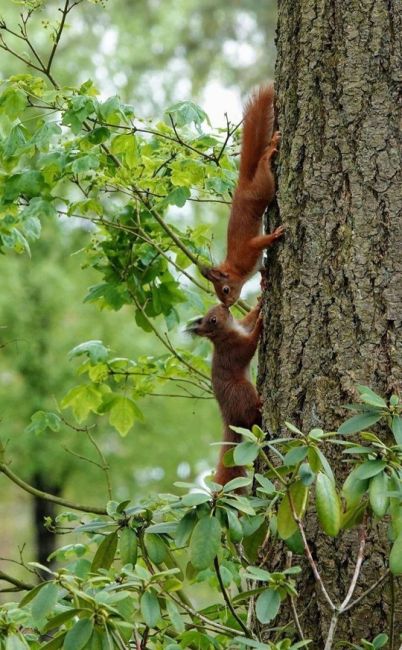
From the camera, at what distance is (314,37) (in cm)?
268

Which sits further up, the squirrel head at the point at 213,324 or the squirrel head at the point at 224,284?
the squirrel head at the point at 224,284

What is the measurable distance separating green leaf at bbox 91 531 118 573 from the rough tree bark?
47 centimetres

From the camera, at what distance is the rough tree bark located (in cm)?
244

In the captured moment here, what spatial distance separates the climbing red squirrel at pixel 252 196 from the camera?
293 centimetres

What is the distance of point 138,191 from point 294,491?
5.27ft

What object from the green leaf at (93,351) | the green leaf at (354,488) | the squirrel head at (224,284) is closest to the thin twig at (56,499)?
the green leaf at (93,351)

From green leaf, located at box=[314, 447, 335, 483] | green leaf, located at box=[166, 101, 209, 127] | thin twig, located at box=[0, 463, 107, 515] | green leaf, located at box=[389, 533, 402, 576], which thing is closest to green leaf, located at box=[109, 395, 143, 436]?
thin twig, located at box=[0, 463, 107, 515]

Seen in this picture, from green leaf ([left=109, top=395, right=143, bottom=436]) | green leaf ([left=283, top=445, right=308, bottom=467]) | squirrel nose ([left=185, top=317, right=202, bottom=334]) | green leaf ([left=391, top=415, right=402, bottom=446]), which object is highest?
squirrel nose ([left=185, top=317, right=202, bottom=334])

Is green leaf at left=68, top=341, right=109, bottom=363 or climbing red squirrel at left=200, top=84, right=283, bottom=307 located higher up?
climbing red squirrel at left=200, top=84, right=283, bottom=307

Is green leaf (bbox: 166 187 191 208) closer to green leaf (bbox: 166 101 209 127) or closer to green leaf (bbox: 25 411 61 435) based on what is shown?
green leaf (bbox: 166 101 209 127)

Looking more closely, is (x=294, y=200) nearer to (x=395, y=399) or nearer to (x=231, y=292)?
(x=395, y=399)

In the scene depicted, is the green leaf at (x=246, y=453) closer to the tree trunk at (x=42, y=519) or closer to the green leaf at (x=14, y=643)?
the green leaf at (x=14, y=643)

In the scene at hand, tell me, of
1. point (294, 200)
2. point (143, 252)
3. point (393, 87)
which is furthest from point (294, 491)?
point (143, 252)

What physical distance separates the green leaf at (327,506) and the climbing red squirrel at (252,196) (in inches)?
37.2
